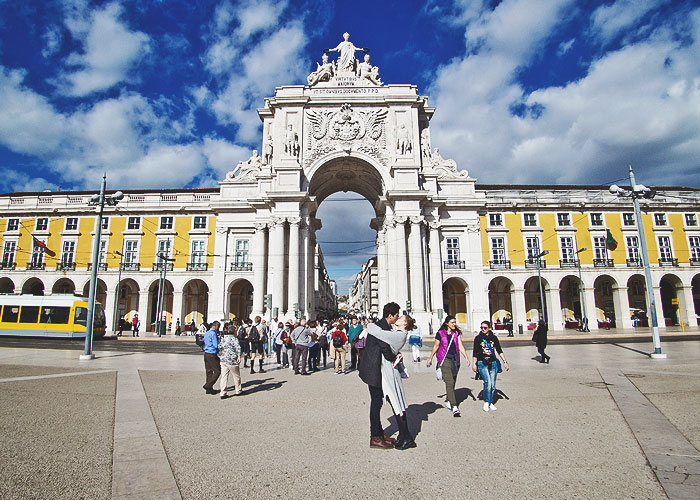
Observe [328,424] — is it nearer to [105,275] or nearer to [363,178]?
[363,178]

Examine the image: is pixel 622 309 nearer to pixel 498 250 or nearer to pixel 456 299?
pixel 498 250

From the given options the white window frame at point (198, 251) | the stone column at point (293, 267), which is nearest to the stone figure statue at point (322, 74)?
the stone column at point (293, 267)

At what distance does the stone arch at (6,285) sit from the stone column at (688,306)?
62219 mm

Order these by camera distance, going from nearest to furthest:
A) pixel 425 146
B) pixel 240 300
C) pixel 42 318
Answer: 1. pixel 42 318
2. pixel 425 146
3. pixel 240 300

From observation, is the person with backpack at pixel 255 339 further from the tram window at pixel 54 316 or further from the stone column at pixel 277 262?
the tram window at pixel 54 316

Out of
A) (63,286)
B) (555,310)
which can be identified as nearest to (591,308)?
(555,310)

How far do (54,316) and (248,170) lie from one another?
18.8 meters

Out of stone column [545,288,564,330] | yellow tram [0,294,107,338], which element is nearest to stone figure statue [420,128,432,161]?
stone column [545,288,564,330]

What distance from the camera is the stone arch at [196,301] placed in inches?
1470

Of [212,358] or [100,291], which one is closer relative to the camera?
[212,358]

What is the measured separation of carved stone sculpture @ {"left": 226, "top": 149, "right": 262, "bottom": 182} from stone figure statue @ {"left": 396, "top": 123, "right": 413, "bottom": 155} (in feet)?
42.3

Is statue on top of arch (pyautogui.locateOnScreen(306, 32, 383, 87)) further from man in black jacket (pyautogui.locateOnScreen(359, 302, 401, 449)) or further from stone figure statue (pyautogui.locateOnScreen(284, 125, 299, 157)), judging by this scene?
man in black jacket (pyautogui.locateOnScreen(359, 302, 401, 449))

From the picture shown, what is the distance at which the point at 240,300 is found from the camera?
38438 millimetres

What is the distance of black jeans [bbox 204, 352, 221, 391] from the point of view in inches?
366
